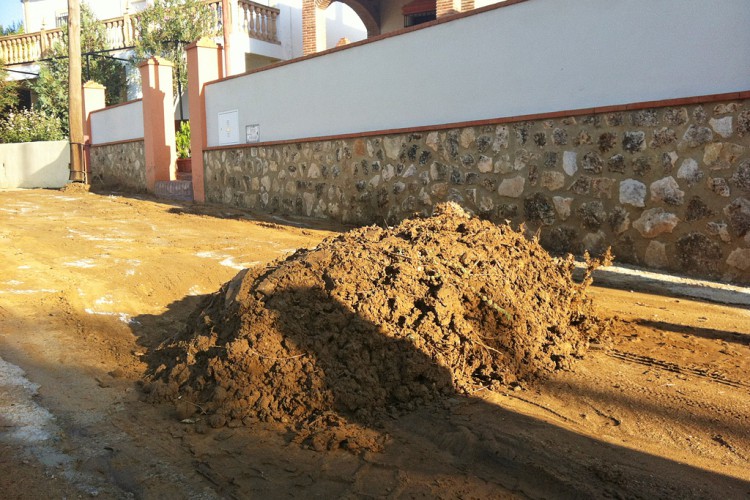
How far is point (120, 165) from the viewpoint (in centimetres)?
1845

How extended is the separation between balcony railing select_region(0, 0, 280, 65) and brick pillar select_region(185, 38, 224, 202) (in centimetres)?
524

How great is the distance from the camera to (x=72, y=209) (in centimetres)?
1276

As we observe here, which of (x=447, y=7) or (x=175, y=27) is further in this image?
(x=175, y=27)

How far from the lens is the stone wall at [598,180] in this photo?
6.14 m

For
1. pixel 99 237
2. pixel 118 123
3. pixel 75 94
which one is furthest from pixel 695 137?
pixel 75 94

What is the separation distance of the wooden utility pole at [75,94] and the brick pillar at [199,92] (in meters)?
6.05

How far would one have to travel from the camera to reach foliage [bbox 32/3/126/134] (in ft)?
74.6

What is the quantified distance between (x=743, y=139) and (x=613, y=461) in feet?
14.7

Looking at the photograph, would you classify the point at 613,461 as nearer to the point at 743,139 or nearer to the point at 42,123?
the point at 743,139

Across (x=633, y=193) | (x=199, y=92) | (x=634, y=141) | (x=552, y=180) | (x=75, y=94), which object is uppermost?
(x=75, y=94)

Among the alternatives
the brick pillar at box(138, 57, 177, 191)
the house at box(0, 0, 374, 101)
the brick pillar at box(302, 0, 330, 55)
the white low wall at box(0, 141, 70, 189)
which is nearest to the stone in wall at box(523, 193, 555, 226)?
the brick pillar at box(302, 0, 330, 55)

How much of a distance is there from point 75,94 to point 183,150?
4312 mm

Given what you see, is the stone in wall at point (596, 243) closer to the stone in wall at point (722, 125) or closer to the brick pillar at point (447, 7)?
the stone in wall at point (722, 125)

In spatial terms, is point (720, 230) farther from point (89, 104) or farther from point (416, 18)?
point (89, 104)
